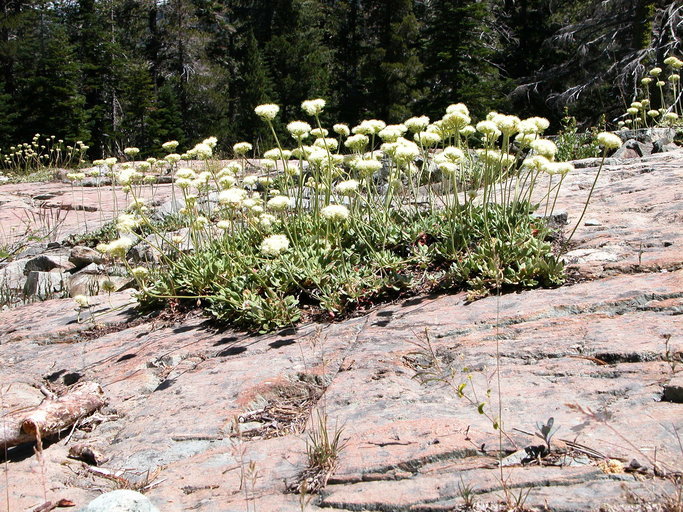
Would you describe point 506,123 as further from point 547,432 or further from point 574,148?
point 574,148

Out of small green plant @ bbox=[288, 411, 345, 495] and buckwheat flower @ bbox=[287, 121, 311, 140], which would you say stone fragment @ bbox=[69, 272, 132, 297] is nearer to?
buckwheat flower @ bbox=[287, 121, 311, 140]

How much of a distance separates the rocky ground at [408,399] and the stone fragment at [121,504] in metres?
0.23

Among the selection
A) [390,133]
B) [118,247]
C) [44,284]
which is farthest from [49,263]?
[390,133]

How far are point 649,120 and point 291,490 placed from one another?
13.3 meters

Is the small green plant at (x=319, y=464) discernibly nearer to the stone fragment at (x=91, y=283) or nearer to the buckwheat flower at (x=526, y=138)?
the buckwheat flower at (x=526, y=138)

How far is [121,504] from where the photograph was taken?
191 cm

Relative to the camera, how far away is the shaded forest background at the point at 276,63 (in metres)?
22.3

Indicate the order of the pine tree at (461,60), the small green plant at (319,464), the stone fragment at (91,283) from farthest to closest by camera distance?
1. the pine tree at (461,60)
2. the stone fragment at (91,283)
3. the small green plant at (319,464)

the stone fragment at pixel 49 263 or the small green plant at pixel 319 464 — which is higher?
the small green plant at pixel 319 464

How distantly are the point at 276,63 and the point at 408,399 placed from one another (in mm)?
29185

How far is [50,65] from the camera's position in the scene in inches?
994

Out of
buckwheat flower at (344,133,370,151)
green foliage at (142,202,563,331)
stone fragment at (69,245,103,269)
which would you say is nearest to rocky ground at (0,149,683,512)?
green foliage at (142,202,563,331)

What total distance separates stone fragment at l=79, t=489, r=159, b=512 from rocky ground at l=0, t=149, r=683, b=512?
230 millimetres

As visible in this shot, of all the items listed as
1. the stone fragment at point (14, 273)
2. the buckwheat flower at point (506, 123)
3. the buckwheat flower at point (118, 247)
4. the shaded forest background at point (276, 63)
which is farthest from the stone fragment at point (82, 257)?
the shaded forest background at point (276, 63)
